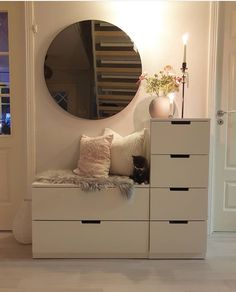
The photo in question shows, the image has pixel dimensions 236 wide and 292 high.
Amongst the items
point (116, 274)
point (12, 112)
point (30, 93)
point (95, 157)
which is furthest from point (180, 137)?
point (12, 112)

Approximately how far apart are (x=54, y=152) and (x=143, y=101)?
0.88 meters

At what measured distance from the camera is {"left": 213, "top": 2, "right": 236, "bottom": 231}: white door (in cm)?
286

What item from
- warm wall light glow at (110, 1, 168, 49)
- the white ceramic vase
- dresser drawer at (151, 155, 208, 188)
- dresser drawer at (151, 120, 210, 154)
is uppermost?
warm wall light glow at (110, 1, 168, 49)

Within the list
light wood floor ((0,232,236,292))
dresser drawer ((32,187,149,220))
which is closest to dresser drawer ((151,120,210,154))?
dresser drawer ((32,187,149,220))

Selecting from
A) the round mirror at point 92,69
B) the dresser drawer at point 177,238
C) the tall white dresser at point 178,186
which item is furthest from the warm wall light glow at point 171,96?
the dresser drawer at point 177,238

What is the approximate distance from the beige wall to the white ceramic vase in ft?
0.70

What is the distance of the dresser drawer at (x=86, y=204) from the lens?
93.6 inches

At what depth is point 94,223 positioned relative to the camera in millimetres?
2398

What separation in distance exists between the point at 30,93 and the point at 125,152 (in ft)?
3.14

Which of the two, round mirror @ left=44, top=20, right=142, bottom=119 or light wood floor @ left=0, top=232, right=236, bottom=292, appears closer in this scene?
light wood floor @ left=0, top=232, right=236, bottom=292

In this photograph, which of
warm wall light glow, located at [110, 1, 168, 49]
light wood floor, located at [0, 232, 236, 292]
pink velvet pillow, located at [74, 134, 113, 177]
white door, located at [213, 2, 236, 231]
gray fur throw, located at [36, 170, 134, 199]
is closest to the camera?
light wood floor, located at [0, 232, 236, 292]

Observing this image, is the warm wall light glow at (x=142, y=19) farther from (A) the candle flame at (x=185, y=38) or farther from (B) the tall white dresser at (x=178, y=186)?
(B) the tall white dresser at (x=178, y=186)

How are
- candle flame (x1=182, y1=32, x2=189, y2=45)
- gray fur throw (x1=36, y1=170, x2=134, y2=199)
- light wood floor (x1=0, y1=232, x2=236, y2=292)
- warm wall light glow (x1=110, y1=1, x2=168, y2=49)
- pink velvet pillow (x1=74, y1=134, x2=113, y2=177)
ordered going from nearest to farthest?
light wood floor (x1=0, y1=232, x2=236, y2=292), gray fur throw (x1=36, y1=170, x2=134, y2=199), pink velvet pillow (x1=74, y1=134, x2=113, y2=177), candle flame (x1=182, y1=32, x2=189, y2=45), warm wall light glow (x1=110, y1=1, x2=168, y2=49)

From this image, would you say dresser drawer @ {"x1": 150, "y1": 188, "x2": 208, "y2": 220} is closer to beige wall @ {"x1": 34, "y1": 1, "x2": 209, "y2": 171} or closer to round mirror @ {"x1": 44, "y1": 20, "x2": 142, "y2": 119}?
beige wall @ {"x1": 34, "y1": 1, "x2": 209, "y2": 171}
